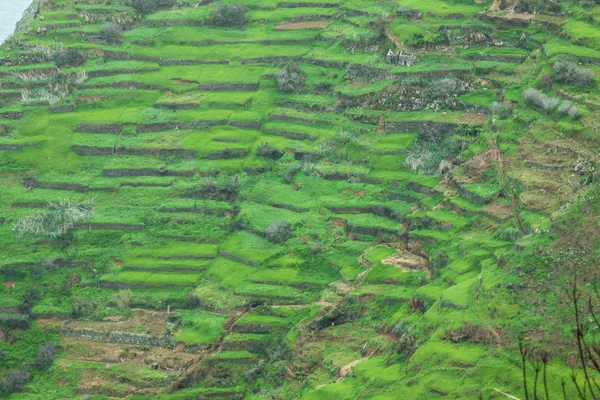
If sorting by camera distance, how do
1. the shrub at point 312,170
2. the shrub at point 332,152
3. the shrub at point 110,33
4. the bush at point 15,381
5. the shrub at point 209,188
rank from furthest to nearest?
the shrub at point 110,33 → the shrub at point 332,152 → the shrub at point 209,188 → the shrub at point 312,170 → the bush at point 15,381

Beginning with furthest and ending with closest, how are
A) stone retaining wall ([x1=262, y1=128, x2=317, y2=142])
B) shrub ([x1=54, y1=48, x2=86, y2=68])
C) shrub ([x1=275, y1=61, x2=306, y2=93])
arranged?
shrub ([x1=54, y1=48, x2=86, y2=68])
shrub ([x1=275, y1=61, x2=306, y2=93])
stone retaining wall ([x1=262, y1=128, x2=317, y2=142])

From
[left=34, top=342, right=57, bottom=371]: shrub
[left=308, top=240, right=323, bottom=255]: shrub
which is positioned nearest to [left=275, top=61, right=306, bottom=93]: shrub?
[left=308, top=240, right=323, bottom=255]: shrub

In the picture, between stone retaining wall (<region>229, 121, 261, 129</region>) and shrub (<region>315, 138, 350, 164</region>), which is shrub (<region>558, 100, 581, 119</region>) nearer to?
shrub (<region>315, 138, 350, 164</region>)

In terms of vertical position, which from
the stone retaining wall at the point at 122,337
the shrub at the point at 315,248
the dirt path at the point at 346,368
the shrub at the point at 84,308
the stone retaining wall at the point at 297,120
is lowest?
the stone retaining wall at the point at 122,337

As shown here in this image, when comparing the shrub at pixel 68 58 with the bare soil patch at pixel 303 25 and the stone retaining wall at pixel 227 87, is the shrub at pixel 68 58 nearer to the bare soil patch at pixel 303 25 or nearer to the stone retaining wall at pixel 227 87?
the stone retaining wall at pixel 227 87

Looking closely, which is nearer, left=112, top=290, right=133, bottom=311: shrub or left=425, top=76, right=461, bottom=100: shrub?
left=112, top=290, right=133, bottom=311: shrub

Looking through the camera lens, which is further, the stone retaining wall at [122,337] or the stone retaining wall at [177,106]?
the stone retaining wall at [177,106]

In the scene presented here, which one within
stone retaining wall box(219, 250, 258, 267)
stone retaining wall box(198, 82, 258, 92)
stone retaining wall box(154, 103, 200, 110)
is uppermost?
stone retaining wall box(198, 82, 258, 92)

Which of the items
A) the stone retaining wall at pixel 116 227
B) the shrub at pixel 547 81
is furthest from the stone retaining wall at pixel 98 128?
the shrub at pixel 547 81
